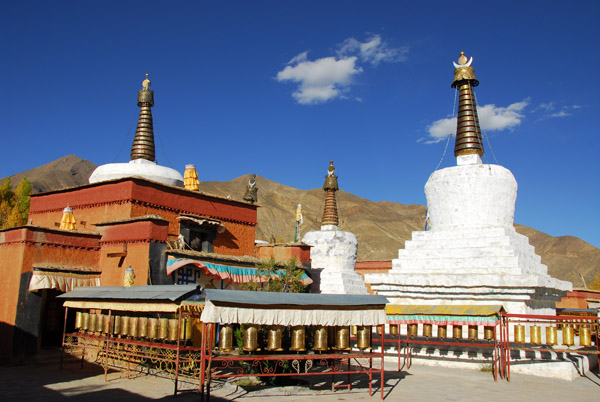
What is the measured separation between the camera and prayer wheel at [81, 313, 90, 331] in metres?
13.4

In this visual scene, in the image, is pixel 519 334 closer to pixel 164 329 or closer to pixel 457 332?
pixel 457 332

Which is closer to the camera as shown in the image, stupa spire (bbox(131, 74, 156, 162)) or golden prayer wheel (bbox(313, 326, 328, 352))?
golden prayer wheel (bbox(313, 326, 328, 352))

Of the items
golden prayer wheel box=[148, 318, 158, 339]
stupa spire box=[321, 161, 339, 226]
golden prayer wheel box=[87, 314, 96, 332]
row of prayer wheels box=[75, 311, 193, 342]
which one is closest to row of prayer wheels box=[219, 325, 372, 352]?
row of prayer wheels box=[75, 311, 193, 342]

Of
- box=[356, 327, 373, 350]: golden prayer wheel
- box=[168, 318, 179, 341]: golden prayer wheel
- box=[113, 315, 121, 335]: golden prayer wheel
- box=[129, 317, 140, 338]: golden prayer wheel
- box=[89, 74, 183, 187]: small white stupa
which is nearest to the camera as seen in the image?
box=[356, 327, 373, 350]: golden prayer wheel

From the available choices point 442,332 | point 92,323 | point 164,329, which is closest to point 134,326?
point 164,329

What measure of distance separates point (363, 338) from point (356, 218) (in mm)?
90526

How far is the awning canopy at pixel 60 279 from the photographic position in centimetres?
1571

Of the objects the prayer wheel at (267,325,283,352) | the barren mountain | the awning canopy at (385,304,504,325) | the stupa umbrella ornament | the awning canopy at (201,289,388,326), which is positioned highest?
the barren mountain

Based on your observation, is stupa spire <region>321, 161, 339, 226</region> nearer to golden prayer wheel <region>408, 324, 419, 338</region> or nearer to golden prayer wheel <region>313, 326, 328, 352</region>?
golden prayer wheel <region>408, 324, 419, 338</region>

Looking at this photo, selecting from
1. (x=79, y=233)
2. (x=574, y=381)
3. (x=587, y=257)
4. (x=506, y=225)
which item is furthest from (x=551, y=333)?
(x=587, y=257)

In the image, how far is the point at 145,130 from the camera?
24953 millimetres

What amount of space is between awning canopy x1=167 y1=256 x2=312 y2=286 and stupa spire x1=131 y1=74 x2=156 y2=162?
8.57 m

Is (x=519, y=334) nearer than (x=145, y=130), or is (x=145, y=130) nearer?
(x=519, y=334)

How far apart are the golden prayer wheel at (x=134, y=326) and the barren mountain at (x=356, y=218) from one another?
→ 6434 cm
